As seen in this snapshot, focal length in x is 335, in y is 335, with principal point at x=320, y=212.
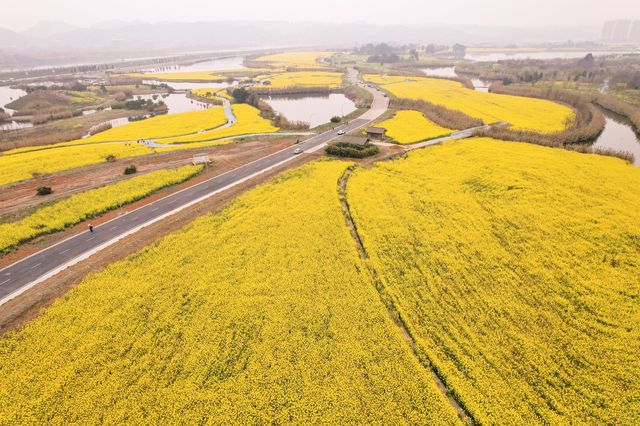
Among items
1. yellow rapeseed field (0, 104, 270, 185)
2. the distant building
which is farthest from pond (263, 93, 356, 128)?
the distant building

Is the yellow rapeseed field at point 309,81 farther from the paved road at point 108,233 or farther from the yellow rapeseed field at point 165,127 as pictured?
the paved road at point 108,233

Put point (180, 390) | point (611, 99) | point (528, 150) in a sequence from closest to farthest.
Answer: point (180, 390) < point (528, 150) < point (611, 99)

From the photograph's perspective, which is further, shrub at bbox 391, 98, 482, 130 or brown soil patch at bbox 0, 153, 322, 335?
shrub at bbox 391, 98, 482, 130

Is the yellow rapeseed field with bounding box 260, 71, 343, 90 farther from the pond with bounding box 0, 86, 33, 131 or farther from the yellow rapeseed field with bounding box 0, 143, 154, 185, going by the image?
the yellow rapeseed field with bounding box 0, 143, 154, 185

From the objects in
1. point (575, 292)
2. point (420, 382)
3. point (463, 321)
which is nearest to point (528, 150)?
point (575, 292)

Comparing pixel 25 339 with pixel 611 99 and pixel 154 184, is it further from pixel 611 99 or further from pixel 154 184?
pixel 611 99

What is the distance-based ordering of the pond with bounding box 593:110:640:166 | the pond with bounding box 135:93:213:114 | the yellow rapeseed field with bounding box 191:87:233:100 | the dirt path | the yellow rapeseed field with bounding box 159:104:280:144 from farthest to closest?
the yellow rapeseed field with bounding box 191:87:233:100 < the pond with bounding box 135:93:213:114 < the yellow rapeseed field with bounding box 159:104:280:144 < the pond with bounding box 593:110:640:166 < the dirt path

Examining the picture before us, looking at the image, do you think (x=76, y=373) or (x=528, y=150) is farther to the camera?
(x=528, y=150)
